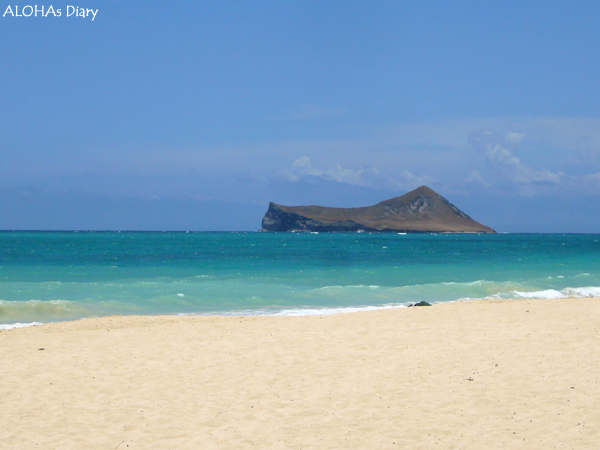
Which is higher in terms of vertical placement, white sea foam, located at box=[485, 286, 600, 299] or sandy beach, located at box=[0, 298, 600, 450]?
sandy beach, located at box=[0, 298, 600, 450]

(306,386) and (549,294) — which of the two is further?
(549,294)

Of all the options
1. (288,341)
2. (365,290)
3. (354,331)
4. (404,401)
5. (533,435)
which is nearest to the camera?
(533,435)

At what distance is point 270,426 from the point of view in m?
6.62

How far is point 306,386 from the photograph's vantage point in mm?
8203

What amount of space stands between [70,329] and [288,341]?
20.1 feet

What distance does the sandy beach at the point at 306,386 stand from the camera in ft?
20.7

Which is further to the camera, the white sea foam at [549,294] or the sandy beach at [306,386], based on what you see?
the white sea foam at [549,294]

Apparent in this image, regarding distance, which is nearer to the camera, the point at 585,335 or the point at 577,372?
the point at 577,372

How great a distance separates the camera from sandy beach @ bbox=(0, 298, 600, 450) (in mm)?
6305

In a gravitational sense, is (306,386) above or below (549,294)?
above

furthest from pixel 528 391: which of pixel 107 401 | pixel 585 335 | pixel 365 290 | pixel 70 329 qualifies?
pixel 365 290

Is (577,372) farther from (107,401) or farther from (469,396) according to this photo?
(107,401)

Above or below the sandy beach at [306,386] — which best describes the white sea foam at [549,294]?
below

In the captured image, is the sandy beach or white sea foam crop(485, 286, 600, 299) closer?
the sandy beach
